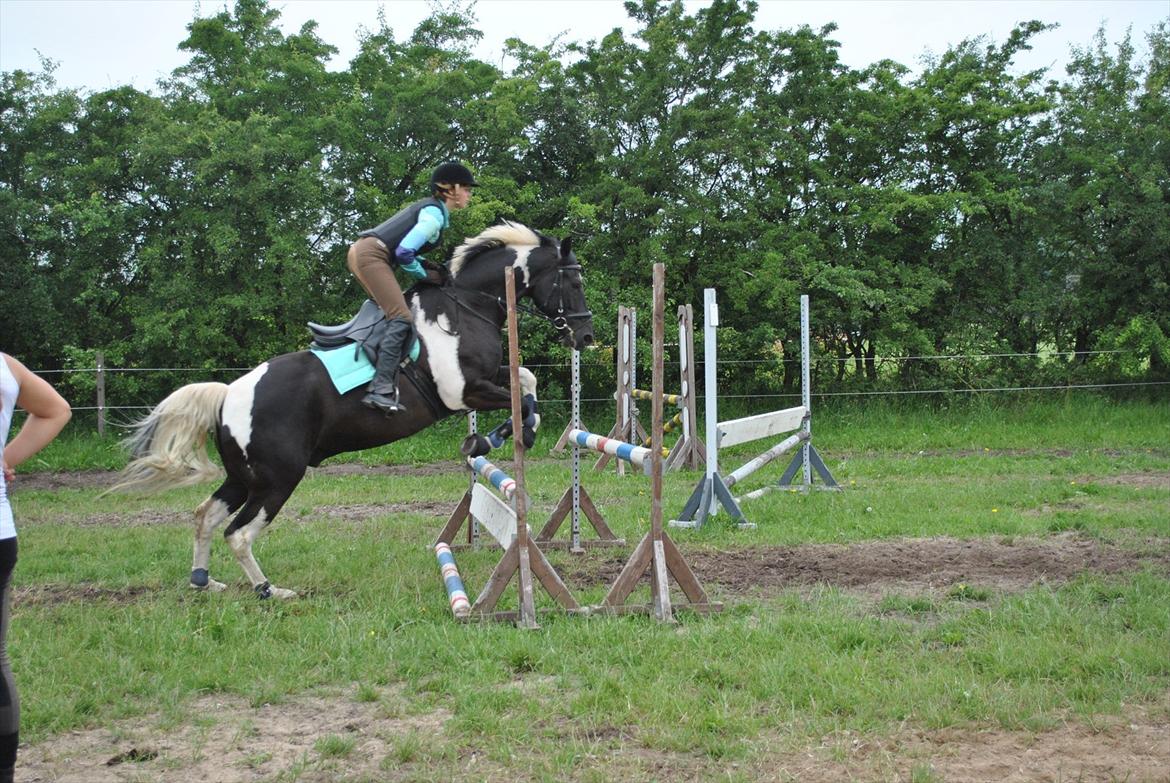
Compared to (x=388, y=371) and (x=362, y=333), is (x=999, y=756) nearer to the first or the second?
(x=388, y=371)

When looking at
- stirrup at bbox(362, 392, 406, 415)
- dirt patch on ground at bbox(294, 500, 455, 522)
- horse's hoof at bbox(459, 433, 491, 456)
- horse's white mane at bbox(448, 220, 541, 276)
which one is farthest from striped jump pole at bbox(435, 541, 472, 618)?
dirt patch on ground at bbox(294, 500, 455, 522)

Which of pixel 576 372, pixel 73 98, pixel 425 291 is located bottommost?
pixel 576 372

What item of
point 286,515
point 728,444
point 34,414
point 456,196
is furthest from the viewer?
point 286,515

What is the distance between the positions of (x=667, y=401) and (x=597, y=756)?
29.0 feet

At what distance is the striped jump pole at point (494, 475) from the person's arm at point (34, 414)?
281cm

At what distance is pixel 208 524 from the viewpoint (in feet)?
20.3

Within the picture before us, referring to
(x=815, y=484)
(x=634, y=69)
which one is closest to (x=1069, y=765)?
(x=815, y=484)

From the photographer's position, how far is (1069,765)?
131 inches

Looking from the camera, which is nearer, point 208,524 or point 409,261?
point 409,261

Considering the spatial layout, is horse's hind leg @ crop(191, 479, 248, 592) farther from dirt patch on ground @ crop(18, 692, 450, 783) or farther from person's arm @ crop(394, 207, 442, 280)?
dirt patch on ground @ crop(18, 692, 450, 783)

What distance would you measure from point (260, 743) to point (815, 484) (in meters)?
7.37

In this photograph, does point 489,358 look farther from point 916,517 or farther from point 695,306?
point 695,306

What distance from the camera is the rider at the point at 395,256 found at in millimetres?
5992

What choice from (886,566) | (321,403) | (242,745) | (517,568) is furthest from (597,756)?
(886,566)
